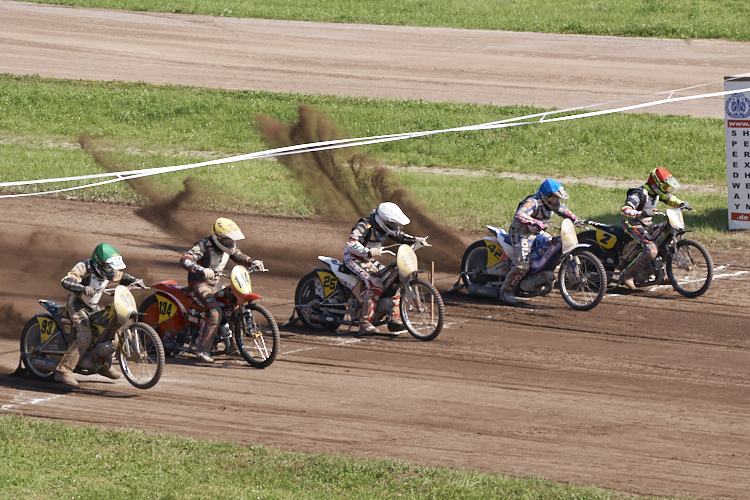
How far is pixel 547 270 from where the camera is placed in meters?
15.4

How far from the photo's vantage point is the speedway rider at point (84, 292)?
11508mm

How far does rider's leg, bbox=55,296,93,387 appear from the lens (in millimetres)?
11741

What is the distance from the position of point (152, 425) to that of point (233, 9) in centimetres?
2993

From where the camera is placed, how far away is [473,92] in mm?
29766

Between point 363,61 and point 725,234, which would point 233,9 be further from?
point 725,234

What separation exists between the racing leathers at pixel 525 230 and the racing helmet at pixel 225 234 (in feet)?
15.9

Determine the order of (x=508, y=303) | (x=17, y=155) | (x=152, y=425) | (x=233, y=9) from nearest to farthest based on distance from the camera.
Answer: (x=152, y=425), (x=508, y=303), (x=17, y=155), (x=233, y=9)

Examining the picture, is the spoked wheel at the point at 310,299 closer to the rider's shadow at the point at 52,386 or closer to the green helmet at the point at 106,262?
the rider's shadow at the point at 52,386

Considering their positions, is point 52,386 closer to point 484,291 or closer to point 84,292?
point 84,292

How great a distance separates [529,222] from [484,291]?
4.74 feet

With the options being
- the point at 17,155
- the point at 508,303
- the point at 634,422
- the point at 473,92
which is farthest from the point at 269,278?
the point at 473,92

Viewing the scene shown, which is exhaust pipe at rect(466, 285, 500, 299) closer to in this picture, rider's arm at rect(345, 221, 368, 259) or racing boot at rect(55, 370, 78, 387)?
rider's arm at rect(345, 221, 368, 259)

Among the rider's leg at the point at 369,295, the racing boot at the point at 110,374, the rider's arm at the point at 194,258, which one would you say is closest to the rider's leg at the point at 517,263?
the rider's leg at the point at 369,295

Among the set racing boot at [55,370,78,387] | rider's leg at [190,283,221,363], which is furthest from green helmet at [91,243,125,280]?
rider's leg at [190,283,221,363]
